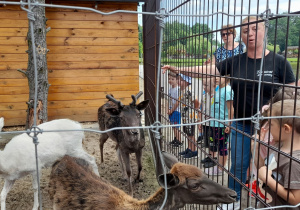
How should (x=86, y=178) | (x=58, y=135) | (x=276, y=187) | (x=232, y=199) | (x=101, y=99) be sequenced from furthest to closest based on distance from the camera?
1. (x=101, y=99)
2. (x=58, y=135)
3. (x=86, y=178)
4. (x=232, y=199)
5. (x=276, y=187)

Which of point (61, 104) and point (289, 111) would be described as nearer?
point (289, 111)

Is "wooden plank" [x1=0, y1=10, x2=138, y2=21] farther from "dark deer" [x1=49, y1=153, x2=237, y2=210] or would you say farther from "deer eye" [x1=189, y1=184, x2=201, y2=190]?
"deer eye" [x1=189, y1=184, x2=201, y2=190]

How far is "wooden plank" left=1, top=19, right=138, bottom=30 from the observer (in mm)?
6926

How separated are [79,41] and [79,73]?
0.80 m

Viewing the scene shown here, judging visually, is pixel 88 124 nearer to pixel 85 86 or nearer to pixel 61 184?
pixel 85 86

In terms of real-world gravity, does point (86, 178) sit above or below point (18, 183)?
above

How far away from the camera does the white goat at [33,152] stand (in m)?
3.46

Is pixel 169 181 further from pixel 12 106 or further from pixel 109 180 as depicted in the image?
pixel 12 106

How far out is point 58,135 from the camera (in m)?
3.96

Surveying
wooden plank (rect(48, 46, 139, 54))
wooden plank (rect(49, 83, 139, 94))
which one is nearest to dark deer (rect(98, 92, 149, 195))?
wooden plank (rect(49, 83, 139, 94))

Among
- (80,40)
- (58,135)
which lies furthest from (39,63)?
(80,40)

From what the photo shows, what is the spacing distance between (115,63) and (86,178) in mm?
5150

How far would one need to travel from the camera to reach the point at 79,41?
24.2 ft

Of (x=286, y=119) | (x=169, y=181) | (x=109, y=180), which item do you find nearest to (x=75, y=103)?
(x=109, y=180)
